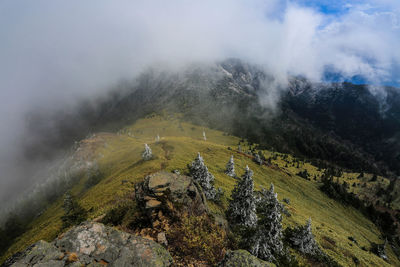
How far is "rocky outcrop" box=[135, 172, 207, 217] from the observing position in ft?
Answer: 61.5

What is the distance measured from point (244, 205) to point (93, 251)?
22.7m

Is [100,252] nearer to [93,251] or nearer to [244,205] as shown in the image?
[93,251]

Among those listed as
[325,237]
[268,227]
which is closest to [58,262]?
[268,227]

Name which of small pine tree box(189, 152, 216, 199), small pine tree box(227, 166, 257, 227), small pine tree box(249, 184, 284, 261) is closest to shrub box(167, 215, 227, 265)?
small pine tree box(249, 184, 284, 261)

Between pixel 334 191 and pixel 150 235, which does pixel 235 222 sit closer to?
pixel 150 235

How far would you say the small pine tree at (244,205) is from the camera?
92.4 feet

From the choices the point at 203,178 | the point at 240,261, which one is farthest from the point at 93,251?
the point at 203,178

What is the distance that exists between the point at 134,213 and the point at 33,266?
11205mm

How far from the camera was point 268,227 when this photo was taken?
23.9 m

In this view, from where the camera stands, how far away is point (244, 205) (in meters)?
28.5

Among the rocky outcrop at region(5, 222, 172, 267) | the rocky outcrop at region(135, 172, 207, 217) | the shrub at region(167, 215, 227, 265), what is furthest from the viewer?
the rocky outcrop at region(135, 172, 207, 217)

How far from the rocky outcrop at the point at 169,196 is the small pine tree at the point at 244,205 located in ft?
29.5

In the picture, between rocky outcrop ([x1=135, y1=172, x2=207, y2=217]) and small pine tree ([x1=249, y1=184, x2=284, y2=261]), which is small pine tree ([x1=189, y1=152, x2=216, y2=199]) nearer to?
small pine tree ([x1=249, y1=184, x2=284, y2=261])

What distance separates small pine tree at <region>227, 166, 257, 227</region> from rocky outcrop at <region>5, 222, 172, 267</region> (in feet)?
62.2
